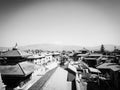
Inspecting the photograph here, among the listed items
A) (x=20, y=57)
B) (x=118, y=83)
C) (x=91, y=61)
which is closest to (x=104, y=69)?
(x=118, y=83)

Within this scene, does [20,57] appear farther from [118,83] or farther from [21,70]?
[118,83]

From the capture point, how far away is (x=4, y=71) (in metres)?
10.1

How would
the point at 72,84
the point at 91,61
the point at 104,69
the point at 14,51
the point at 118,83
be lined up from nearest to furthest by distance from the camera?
the point at 14,51 → the point at 72,84 → the point at 118,83 → the point at 104,69 → the point at 91,61

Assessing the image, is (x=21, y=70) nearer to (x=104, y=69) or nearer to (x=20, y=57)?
(x=20, y=57)

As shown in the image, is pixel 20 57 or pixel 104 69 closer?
pixel 20 57

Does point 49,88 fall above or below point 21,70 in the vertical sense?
→ below

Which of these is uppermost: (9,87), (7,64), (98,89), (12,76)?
(7,64)

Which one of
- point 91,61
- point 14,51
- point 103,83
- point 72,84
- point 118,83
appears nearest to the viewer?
point 14,51

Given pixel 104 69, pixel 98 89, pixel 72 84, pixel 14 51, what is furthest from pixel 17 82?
pixel 104 69

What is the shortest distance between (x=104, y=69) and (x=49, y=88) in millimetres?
17012

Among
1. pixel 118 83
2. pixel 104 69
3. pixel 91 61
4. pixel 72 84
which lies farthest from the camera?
pixel 91 61

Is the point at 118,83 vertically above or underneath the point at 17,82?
underneath

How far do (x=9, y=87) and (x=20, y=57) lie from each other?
341 centimetres

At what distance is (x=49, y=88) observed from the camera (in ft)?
41.7
